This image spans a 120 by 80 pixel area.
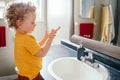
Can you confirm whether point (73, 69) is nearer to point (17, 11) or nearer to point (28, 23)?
point (28, 23)

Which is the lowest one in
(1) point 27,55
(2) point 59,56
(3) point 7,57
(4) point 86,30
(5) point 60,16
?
(3) point 7,57

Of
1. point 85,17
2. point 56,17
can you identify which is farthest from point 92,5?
point 56,17

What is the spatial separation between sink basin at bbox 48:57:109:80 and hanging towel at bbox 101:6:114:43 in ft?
0.93

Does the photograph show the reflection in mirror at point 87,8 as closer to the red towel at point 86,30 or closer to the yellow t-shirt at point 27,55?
the red towel at point 86,30

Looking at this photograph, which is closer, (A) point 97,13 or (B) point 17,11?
(B) point 17,11

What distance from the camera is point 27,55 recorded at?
1188mm

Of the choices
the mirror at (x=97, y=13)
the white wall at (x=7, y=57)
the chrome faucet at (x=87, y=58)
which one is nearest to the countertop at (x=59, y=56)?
the chrome faucet at (x=87, y=58)

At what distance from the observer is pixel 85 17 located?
5.55 ft

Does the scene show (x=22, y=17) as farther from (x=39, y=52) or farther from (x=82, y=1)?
(x=82, y=1)

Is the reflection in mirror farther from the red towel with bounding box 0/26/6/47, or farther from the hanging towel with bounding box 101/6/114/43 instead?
the red towel with bounding box 0/26/6/47

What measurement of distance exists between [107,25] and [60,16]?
825 mm

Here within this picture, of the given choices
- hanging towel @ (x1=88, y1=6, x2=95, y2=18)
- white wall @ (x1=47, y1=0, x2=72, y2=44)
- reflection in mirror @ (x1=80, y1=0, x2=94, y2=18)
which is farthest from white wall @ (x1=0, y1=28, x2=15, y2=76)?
hanging towel @ (x1=88, y1=6, x2=95, y2=18)

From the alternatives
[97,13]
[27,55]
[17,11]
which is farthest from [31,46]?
[97,13]

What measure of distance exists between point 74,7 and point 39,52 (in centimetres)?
94
